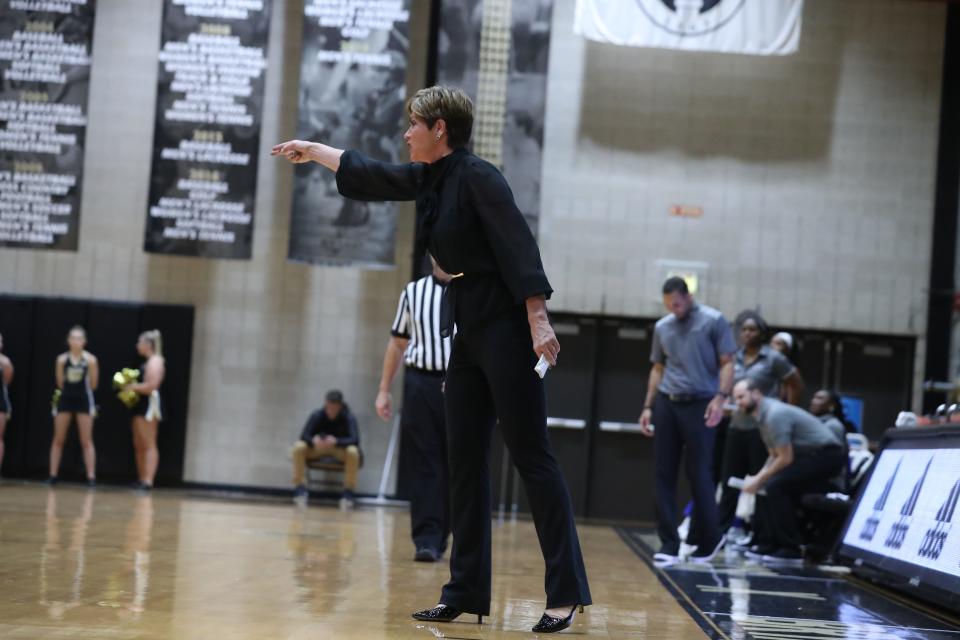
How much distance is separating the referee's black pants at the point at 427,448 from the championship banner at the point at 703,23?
649cm

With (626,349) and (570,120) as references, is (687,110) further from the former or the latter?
(626,349)

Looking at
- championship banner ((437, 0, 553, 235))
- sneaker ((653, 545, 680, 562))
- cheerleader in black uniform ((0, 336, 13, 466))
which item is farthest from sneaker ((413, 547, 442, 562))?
cheerleader in black uniform ((0, 336, 13, 466))

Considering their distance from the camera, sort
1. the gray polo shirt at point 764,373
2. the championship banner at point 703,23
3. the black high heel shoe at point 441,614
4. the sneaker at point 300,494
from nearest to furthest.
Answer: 1. the black high heel shoe at point 441,614
2. the gray polo shirt at point 764,373
3. the championship banner at point 703,23
4. the sneaker at point 300,494

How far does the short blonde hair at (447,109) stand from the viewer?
4.19m

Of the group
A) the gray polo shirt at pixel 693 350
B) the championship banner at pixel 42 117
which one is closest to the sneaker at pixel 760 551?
the gray polo shirt at pixel 693 350

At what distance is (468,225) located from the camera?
4.09 meters

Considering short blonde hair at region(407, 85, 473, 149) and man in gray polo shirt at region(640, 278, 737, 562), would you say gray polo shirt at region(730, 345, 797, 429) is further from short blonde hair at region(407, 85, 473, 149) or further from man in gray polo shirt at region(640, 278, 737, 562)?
short blonde hair at region(407, 85, 473, 149)

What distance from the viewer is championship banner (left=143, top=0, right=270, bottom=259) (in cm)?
1280

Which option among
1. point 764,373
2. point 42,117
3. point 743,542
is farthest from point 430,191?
point 42,117

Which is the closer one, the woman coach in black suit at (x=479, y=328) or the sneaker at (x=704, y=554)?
the woman coach in black suit at (x=479, y=328)

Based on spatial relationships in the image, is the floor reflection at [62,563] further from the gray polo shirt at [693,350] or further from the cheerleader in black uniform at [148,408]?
the cheerleader in black uniform at [148,408]

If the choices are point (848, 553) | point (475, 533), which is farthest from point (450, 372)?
point (848, 553)

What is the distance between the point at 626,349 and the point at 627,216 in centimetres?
147

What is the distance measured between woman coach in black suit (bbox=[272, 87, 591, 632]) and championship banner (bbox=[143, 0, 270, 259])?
893 centimetres
